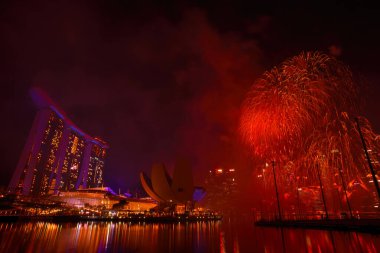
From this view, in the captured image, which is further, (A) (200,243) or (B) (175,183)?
(B) (175,183)

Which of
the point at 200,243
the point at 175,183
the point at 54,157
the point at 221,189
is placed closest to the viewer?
the point at 200,243

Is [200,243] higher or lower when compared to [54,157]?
lower

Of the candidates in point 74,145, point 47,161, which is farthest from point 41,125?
point 74,145

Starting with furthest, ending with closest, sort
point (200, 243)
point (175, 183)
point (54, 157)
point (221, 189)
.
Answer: point (221, 189)
point (54, 157)
point (175, 183)
point (200, 243)

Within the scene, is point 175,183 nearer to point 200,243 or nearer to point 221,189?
point 200,243

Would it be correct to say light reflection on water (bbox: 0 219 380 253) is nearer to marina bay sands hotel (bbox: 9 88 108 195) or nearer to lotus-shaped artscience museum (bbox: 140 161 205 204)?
lotus-shaped artscience museum (bbox: 140 161 205 204)

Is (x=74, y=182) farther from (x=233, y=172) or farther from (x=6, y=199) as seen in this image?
(x=233, y=172)

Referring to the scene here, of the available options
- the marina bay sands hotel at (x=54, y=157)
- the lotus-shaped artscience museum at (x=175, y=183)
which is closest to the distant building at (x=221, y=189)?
the marina bay sands hotel at (x=54, y=157)

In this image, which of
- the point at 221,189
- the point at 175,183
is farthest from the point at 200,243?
the point at 221,189

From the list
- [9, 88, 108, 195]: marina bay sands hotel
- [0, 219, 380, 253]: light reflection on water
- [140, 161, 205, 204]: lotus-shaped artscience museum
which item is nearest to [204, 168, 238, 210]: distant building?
[9, 88, 108, 195]: marina bay sands hotel
